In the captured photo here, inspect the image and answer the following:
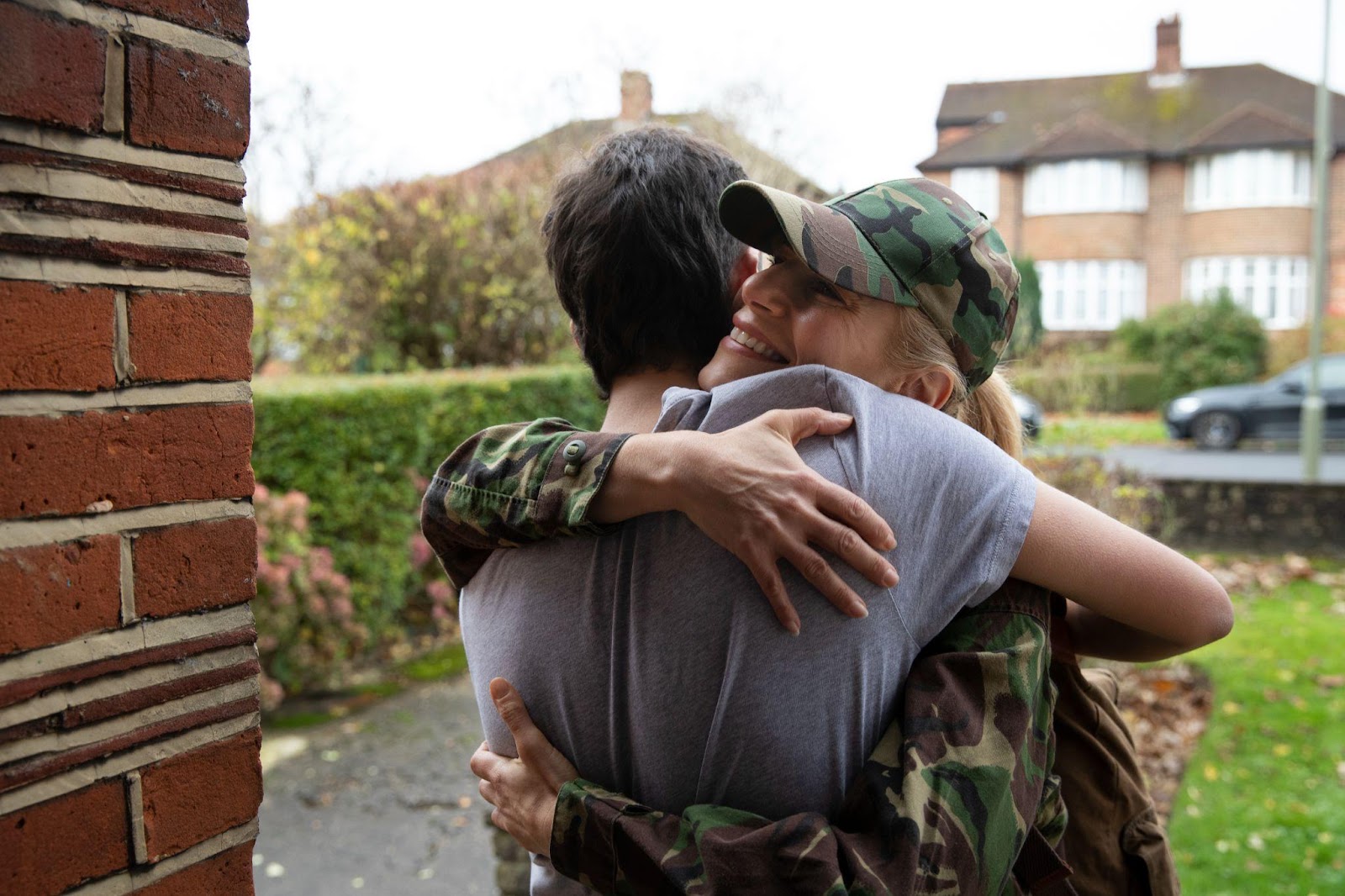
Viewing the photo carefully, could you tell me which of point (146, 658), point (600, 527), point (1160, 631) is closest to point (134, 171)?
point (146, 658)

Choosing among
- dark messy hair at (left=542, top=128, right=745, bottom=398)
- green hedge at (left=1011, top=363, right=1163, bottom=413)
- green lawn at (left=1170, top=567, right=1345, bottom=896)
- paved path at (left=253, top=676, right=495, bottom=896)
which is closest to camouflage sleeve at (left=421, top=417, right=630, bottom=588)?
dark messy hair at (left=542, top=128, right=745, bottom=398)

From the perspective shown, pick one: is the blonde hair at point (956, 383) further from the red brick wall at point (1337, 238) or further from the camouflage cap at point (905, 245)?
the red brick wall at point (1337, 238)

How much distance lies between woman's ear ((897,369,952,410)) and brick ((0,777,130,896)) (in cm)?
112

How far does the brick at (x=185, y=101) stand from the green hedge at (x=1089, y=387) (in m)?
5.25

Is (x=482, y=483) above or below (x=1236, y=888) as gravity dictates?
above

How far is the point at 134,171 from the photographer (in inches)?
43.5

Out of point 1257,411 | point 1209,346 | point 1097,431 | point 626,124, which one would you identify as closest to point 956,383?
point 1097,431

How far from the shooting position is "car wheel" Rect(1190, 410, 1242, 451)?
17.5 metres

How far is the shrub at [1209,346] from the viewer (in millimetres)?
24375

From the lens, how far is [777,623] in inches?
50.9

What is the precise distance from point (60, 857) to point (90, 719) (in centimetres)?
14

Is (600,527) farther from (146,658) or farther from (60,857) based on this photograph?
(60,857)

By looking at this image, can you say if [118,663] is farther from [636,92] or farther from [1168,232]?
[1168,232]

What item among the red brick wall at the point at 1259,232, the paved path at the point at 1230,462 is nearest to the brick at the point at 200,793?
the paved path at the point at 1230,462
